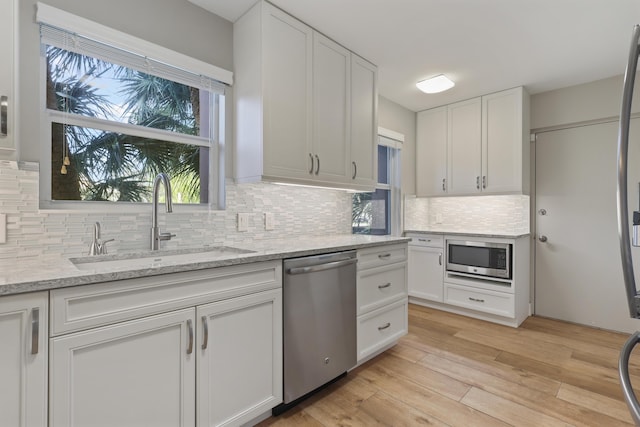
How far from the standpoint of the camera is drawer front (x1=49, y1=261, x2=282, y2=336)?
1050 mm

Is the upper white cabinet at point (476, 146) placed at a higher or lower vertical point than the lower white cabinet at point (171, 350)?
higher

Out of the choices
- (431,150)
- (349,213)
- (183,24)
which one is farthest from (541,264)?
(183,24)

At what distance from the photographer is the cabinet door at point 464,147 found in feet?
11.6

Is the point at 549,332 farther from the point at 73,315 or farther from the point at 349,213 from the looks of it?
the point at 73,315

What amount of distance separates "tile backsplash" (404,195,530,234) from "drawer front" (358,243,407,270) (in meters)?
1.44

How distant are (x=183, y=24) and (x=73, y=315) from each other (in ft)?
5.88

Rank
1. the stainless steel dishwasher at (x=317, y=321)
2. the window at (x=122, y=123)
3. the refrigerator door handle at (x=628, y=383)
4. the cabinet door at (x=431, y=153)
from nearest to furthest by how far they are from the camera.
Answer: the refrigerator door handle at (x=628, y=383)
the window at (x=122, y=123)
the stainless steel dishwasher at (x=317, y=321)
the cabinet door at (x=431, y=153)

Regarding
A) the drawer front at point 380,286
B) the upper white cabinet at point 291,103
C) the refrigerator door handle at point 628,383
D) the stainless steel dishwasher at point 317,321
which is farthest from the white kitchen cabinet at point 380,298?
the refrigerator door handle at point 628,383

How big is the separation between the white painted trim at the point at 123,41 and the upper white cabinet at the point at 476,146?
2703 millimetres

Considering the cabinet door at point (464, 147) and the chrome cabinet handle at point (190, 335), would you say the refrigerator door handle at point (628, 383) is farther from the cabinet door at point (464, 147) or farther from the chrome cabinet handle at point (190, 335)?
the cabinet door at point (464, 147)

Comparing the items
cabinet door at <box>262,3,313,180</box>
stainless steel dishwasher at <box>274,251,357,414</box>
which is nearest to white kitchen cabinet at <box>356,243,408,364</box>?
stainless steel dishwasher at <box>274,251,357,414</box>

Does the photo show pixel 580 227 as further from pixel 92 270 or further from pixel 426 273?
pixel 92 270

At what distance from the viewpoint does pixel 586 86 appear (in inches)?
125

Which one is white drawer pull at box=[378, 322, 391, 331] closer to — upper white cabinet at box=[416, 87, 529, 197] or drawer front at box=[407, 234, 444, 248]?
drawer front at box=[407, 234, 444, 248]
